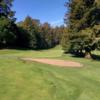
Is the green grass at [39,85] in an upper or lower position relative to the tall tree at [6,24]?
lower

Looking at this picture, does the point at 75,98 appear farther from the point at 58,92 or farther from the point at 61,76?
the point at 61,76

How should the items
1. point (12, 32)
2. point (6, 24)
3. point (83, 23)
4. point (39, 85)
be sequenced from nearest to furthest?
point (39, 85) → point (83, 23) → point (6, 24) → point (12, 32)

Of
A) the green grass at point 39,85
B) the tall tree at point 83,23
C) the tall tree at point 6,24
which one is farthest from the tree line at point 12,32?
the green grass at point 39,85

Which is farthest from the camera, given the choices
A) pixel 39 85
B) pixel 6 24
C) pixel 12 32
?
pixel 12 32

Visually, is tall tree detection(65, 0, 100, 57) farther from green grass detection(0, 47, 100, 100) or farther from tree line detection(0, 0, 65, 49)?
tree line detection(0, 0, 65, 49)

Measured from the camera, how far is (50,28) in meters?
131

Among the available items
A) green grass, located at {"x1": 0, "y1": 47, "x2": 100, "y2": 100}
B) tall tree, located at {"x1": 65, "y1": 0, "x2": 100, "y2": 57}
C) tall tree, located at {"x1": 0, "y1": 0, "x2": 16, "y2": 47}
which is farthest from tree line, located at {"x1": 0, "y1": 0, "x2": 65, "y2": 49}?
green grass, located at {"x1": 0, "y1": 47, "x2": 100, "y2": 100}

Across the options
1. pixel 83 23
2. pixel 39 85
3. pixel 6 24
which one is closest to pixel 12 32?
pixel 6 24

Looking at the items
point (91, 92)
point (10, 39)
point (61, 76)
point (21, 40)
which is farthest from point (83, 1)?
point (21, 40)

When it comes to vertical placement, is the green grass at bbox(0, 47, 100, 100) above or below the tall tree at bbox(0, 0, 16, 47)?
below

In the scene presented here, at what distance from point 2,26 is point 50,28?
7223 centimetres

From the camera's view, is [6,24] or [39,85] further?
[6,24]

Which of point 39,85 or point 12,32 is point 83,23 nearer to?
point 39,85

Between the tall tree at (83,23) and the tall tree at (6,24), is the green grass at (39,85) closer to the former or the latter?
the tall tree at (83,23)
